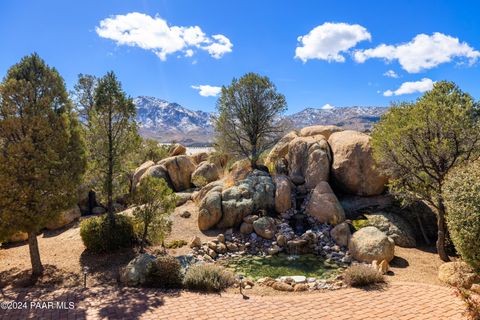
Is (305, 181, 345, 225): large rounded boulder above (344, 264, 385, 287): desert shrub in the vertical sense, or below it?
above

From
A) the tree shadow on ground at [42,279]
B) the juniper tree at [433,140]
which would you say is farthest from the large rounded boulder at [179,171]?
the juniper tree at [433,140]

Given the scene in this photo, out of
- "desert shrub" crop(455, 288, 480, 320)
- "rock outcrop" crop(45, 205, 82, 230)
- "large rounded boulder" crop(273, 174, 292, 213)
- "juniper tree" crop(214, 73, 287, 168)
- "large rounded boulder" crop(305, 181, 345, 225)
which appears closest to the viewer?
"desert shrub" crop(455, 288, 480, 320)

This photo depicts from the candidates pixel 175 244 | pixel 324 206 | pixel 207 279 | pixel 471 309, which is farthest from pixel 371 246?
pixel 175 244

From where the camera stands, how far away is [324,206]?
1980cm

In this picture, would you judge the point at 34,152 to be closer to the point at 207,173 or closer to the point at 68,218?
the point at 68,218

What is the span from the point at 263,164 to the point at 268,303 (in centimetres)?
1806

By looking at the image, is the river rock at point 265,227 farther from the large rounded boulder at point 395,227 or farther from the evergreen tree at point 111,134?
the evergreen tree at point 111,134

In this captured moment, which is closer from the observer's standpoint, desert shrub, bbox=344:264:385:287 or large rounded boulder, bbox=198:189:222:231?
desert shrub, bbox=344:264:385:287

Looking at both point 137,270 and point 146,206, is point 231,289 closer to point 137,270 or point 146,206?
point 137,270

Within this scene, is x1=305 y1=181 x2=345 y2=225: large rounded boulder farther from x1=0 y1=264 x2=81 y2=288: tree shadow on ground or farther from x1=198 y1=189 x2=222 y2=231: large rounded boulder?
x1=0 y1=264 x2=81 y2=288: tree shadow on ground

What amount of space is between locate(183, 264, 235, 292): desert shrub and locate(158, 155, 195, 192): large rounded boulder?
18487 millimetres

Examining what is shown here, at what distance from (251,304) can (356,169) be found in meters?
14.0

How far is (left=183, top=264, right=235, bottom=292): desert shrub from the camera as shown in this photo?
37.9ft

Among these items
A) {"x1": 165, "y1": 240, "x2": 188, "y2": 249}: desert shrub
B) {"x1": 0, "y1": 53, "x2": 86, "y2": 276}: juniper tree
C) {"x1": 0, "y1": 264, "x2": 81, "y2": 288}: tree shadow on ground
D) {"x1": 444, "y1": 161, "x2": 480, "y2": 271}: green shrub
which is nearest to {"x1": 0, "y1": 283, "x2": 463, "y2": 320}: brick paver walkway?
{"x1": 0, "y1": 264, "x2": 81, "y2": 288}: tree shadow on ground
